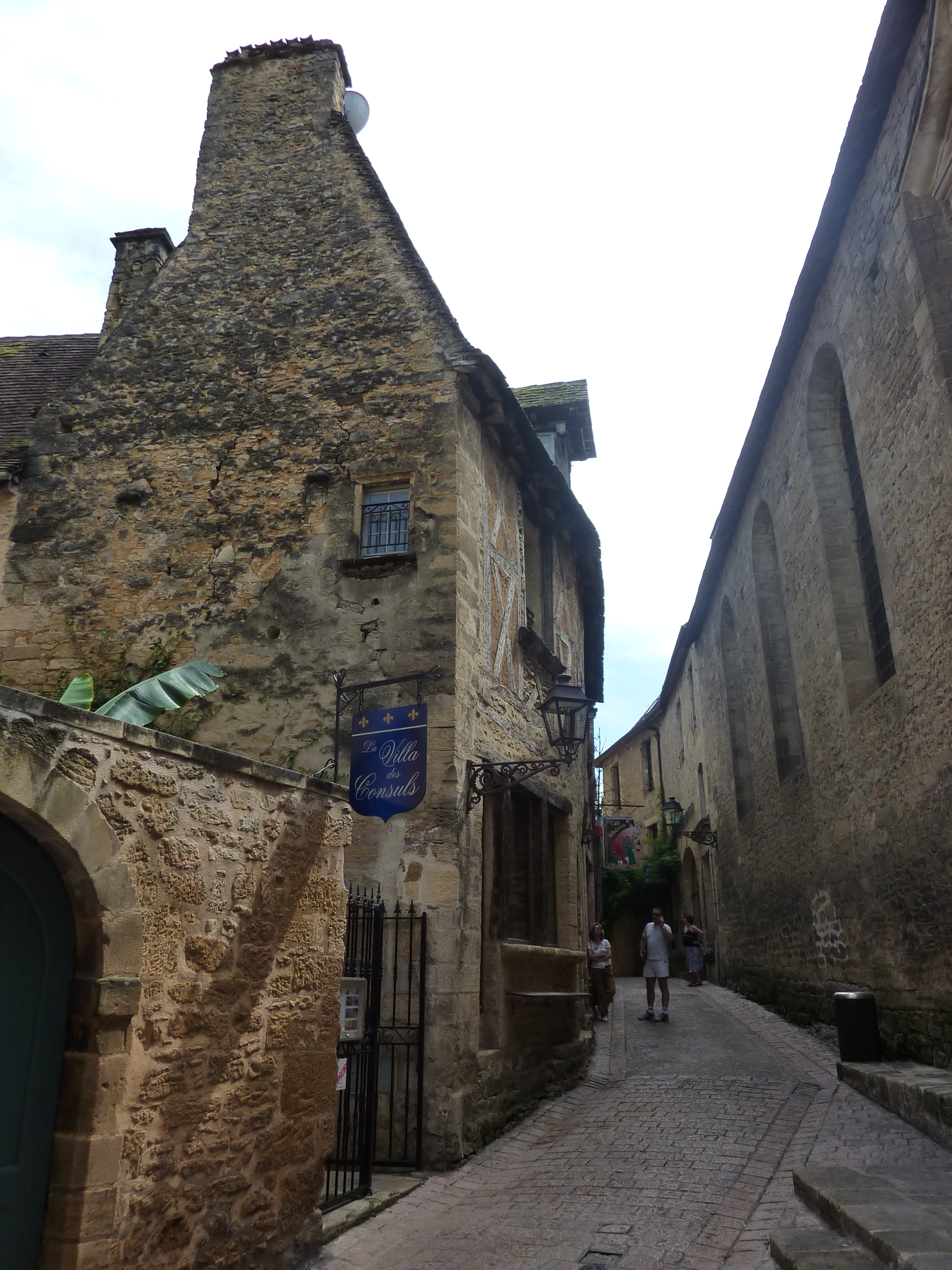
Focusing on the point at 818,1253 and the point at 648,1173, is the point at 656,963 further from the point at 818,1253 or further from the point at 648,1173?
the point at 818,1253

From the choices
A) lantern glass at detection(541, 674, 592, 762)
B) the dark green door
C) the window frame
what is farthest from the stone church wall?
the dark green door

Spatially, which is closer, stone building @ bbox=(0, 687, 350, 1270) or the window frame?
stone building @ bbox=(0, 687, 350, 1270)

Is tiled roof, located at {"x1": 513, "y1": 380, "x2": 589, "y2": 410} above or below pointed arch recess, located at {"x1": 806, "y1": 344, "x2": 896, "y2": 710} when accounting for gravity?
above

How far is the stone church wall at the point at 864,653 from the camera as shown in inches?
281

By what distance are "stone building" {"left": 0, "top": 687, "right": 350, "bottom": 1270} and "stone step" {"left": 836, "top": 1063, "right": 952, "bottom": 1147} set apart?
379 centimetres

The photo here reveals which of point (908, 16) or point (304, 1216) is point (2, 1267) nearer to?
point (304, 1216)

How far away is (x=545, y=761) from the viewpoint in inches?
270

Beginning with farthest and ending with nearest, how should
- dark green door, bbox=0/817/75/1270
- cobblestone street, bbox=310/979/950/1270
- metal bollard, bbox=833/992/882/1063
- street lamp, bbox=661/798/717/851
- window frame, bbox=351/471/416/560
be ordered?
1. street lamp, bbox=661/798/717/851
2. metal bollard, bbox=833/992/882/1063
3. window frame, bbox=351/471/416/560
4. cobblestone street, bbox=310/979/950/1270
5. dark green door, bbox=0/817/75/1270

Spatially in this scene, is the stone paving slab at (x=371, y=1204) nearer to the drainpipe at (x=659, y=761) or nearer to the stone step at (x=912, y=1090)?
the stone step at (x=912, y=1090)

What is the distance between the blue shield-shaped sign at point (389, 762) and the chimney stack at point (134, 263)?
6.44 metres

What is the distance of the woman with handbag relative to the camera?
54.1 ft

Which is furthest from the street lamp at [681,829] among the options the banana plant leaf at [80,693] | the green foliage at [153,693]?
the banana plant leaf at [80,693]

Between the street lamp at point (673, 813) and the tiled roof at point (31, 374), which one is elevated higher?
the tiled roof at point (31, 374)

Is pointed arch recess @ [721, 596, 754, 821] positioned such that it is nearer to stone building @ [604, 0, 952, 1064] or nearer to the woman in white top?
stone building @ [604, 0, 952, 1064]
